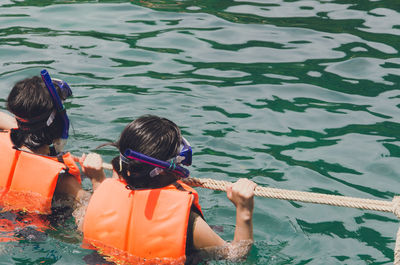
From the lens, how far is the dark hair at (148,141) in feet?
12.3

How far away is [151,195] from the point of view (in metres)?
3.87

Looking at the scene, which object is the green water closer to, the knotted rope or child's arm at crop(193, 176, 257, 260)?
child's arm at crop(193, 176, 257, 260)

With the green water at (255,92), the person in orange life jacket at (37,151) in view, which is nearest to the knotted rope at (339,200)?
the green water at (255,92)

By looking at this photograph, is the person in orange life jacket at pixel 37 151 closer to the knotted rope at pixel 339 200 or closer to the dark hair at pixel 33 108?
the dark hair at pixel 33 108

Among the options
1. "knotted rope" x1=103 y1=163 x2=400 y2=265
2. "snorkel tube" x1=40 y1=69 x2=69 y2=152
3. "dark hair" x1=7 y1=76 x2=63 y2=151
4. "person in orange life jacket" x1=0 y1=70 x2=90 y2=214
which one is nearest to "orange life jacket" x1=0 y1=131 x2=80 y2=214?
"person in orange life jacket" x1=0 y1=70 x2=90 y2=214

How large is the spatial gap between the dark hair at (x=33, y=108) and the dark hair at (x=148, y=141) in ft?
2.67

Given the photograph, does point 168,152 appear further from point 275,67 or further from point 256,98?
point 275,67

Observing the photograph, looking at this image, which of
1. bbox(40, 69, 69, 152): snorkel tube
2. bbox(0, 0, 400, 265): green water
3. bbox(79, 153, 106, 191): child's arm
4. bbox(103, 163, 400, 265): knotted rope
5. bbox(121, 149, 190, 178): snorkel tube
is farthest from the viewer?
bbox(0, 0, 400, 265): green water

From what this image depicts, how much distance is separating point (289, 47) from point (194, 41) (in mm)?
1433

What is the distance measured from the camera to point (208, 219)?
5176 millimetres

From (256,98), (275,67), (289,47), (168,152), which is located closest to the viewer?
(168,152)

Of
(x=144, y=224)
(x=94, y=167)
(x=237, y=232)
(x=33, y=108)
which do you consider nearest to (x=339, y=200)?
(x=237, y=232)

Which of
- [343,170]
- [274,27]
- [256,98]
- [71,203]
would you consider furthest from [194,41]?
[71,203]

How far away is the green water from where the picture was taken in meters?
5.04
